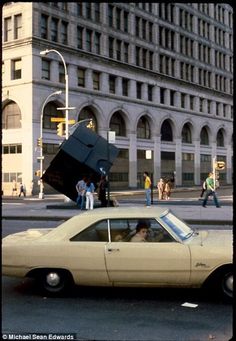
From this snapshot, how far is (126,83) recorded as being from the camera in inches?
2293

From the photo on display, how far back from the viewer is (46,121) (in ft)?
155

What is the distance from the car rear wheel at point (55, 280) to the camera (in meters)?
6.40

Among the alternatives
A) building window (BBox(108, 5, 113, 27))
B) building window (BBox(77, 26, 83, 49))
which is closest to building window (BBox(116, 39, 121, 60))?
building window (BBox(108, 5, 113, 27))

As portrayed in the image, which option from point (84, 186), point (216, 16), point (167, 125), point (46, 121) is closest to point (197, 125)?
point (167, 125)

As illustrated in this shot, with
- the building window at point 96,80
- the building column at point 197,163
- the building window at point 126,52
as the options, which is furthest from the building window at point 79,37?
the building column at point 197,163

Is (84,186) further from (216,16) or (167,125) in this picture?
(216,16)

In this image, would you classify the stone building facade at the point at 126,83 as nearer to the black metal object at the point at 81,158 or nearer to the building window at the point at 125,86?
the building window at the point at 125,86

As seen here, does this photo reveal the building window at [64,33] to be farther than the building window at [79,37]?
No

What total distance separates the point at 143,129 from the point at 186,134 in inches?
456

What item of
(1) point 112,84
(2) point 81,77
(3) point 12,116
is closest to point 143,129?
(1) point 112,84

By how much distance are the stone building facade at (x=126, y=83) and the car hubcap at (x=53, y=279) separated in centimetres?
3086

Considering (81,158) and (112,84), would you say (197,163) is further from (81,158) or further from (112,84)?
(81,158)

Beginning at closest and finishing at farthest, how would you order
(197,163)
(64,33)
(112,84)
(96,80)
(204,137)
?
(64,33) < (96,80) < (112,84) < (197,163) < (204,137)

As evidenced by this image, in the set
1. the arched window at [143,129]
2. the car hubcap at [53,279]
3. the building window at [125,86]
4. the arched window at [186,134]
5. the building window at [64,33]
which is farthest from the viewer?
the arched window at [186,134]
